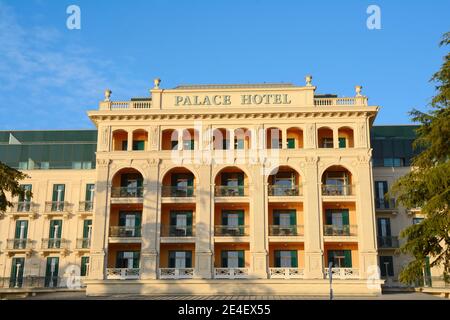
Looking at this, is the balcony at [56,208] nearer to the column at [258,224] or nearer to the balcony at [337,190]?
the column at [258,224]

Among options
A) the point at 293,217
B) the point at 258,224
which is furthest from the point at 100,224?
the point at 293,217

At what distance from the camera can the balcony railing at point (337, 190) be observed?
134 ft

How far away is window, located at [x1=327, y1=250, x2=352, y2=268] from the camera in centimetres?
4050

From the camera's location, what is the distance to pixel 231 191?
137 ft

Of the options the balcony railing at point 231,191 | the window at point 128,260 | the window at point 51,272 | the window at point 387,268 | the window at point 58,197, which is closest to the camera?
the balcony railing at point 231,191

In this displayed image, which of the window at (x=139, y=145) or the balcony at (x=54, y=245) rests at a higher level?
the window at (x=139, y=145)

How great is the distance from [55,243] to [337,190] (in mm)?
25243

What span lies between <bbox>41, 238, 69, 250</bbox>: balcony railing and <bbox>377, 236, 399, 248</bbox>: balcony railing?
27466 millimetres

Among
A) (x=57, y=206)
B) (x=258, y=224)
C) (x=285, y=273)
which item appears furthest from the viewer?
(x=57, y=206)

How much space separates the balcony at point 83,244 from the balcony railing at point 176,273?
9.30 metres

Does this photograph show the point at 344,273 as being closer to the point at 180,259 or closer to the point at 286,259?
the point at 286,259

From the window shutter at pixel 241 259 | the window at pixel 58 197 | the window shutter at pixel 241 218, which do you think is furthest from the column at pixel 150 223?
the window at pixel 58 197
